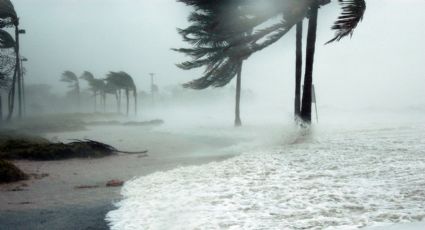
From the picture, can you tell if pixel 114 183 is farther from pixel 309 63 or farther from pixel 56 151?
pixel 309 63

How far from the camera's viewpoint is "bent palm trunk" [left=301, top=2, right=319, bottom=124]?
14953 mm

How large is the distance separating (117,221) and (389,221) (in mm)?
2887

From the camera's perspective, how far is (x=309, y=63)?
1495 centimetres

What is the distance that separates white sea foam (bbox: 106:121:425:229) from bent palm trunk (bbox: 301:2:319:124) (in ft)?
19.1

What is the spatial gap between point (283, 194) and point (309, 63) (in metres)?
9.98

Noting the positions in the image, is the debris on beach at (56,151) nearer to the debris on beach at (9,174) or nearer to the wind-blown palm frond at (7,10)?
the debris on beach at (9,174)

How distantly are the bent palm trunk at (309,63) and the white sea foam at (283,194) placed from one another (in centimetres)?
581

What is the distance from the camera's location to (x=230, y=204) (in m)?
5.25

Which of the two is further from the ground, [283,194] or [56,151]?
[283,194]

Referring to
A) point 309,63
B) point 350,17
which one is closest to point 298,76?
point 309,63

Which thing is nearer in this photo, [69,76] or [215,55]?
[215,55]

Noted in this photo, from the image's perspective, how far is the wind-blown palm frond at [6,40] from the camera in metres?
32.1

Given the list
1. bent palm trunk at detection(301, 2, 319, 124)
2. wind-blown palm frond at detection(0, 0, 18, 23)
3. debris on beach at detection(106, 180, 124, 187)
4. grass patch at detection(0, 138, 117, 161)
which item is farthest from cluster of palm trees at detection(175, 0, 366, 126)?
wind-blown palm frond at detection(0, 0, 18, 23)

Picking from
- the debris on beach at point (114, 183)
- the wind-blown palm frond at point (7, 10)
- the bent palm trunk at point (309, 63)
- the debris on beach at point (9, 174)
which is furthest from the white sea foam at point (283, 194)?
the wind-blown palm frond at point (7, 10)
